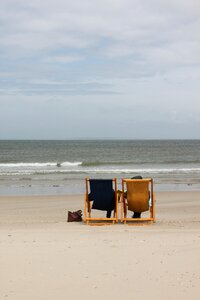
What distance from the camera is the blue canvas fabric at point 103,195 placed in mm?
7988

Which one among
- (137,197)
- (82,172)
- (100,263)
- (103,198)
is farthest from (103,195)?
(82,172)

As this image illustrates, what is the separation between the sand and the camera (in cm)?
391

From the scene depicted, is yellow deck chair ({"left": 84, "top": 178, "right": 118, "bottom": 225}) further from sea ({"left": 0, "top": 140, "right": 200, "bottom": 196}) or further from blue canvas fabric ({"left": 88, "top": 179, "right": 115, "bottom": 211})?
sea ({"left": 0, "top": 140, "right": 200, "bottom": 196})

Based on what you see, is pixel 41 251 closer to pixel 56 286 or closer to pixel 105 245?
pixel 105 245

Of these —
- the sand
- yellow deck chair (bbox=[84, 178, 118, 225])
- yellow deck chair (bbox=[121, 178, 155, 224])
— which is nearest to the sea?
yellow deck chair (bbox=[84, 178, 118, 225])

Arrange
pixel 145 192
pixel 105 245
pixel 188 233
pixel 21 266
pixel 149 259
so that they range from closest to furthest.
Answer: pixel 21 266 < pixel 149 259 < pixel 105 245 < pixel 188 233 < pixel 145 192

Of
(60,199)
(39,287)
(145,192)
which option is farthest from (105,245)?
(60,199)

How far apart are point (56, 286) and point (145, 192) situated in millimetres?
4155

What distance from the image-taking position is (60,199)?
13.5 meters

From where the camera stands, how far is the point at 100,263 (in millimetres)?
4723

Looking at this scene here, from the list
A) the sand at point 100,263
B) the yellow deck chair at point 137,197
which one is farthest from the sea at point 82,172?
the sand at point 100,263

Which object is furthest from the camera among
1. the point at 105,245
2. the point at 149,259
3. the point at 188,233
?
the point at 188,233

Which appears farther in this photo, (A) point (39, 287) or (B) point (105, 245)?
(B) point (105, 245)

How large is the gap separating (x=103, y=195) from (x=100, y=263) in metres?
3.39
